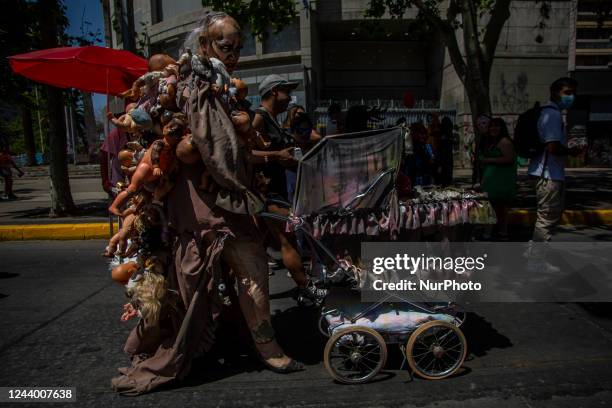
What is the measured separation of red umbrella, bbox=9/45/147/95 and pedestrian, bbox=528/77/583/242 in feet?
14.7

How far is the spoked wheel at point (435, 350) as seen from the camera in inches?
112

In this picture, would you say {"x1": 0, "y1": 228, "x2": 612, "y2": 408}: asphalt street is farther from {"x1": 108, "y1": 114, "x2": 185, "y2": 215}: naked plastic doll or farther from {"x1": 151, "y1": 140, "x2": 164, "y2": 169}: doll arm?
{"x1": 151, "y1": 140, "x2": 164, "y2": 169}: doll arm

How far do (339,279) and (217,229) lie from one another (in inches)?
31.1

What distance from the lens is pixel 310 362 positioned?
318 centimetres

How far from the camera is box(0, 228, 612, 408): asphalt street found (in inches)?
106

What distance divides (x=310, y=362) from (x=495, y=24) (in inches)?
288

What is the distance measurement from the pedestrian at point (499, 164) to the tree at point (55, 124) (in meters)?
7.34

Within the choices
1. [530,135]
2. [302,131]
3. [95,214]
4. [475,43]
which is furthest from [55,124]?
[530,135]

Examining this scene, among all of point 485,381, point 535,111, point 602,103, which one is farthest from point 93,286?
point 602,103

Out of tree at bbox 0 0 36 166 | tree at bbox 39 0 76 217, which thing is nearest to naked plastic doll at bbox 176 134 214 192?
tree at bbox 39 0 76 217

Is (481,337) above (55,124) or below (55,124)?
below

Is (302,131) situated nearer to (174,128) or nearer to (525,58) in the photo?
(174,128)

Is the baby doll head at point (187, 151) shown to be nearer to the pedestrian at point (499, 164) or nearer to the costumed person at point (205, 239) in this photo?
the costumed person at point (205, 239)

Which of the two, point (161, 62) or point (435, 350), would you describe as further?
point (161, 62)
